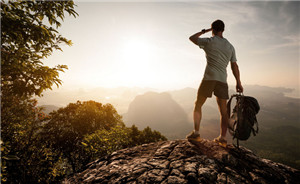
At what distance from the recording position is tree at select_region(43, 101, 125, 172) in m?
11.3

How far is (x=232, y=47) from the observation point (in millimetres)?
3916

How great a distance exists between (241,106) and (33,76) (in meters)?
5.93

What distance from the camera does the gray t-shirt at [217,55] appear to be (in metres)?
3.69

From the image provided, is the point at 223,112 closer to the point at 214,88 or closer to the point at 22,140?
the point at 214,88

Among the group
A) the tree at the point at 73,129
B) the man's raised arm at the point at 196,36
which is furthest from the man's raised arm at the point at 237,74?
the tree at the point at 73,129

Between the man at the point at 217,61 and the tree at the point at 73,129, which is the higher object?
the man at the point at 217,61

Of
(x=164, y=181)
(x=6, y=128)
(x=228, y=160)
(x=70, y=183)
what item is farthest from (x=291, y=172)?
(x=6, y=128)

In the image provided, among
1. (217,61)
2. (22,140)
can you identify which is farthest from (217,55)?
(22,140)

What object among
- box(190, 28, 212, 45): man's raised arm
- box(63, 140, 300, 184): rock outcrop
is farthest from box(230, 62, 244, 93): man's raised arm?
box(63, 140, 300, 184): rock outcrop

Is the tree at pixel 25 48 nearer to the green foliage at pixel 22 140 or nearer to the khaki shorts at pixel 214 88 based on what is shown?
the green foliage at pixel 22 140

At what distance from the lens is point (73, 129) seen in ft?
40.7

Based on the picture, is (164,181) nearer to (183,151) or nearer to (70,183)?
(183,151)

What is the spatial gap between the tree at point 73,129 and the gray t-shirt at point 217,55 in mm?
Answer: 10029

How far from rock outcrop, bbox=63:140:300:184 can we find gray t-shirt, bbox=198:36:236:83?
84.8 inches
